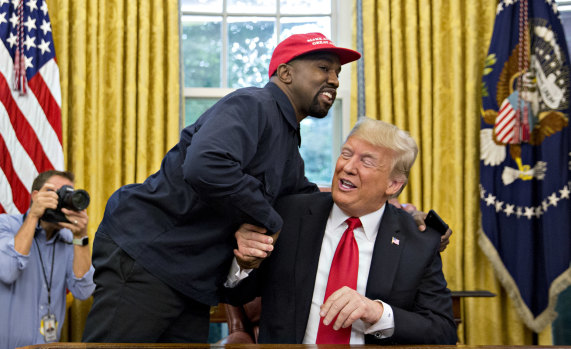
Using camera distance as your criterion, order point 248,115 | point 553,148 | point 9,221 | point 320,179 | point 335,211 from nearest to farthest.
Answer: point 248,115 < point 335,211 < point 9,221 < point 553,148 < point 320,179

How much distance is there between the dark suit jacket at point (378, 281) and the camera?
5.56 feet

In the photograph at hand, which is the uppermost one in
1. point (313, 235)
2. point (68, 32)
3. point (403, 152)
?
point (68, 32)

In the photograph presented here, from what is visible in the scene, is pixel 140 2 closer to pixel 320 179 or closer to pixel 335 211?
pixel 320 179

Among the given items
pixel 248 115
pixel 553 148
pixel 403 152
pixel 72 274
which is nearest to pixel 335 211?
pixel 403 152

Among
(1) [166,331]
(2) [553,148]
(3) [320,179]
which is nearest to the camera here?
(1) [166,331]

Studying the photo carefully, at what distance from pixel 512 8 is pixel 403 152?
2.27m

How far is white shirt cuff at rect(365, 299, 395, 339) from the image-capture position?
5.22 feet

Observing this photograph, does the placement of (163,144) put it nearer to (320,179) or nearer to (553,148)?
(320,179)

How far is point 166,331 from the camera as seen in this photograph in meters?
1.78

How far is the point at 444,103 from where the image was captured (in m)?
3.81

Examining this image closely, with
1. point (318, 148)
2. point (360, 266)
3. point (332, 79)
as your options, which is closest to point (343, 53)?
point (332, 79)

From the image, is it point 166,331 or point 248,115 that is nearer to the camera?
point 248,115

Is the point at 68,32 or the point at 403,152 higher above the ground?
the point at 68,32

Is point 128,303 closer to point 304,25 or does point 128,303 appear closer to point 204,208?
point 204,208
